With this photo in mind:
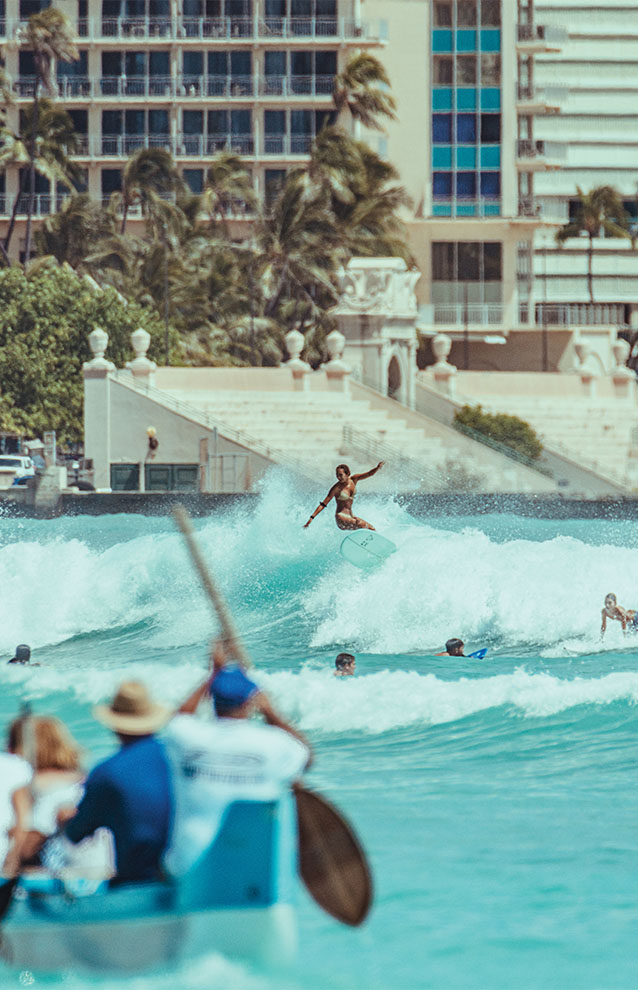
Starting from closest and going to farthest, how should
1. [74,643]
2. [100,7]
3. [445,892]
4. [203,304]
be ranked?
[445,892] < [74,643] < [203,304] < [100,7]

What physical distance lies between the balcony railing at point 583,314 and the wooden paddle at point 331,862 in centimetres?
7204

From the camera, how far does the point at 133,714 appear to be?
6.73 m

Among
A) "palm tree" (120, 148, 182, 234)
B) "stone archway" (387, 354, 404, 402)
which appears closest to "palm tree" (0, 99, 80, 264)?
"palm tree" (120, 148, 182, 234)

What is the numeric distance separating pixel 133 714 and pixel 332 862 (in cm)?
119

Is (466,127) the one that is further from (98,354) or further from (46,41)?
(98,354)

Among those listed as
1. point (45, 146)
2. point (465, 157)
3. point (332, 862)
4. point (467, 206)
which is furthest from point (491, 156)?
point (332, 862)

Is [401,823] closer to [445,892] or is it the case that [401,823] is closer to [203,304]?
[445,892]

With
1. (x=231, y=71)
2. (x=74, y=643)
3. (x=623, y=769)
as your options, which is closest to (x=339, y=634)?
(x=74, y=643)

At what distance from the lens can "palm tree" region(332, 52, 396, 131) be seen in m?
66.9

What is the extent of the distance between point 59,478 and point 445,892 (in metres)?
32.2

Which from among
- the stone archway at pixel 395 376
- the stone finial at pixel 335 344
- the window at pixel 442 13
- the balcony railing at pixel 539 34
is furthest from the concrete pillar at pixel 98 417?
the balcony railing at pixel 539 34

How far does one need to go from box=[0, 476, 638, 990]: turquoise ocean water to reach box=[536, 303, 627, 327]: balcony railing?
5192 cm

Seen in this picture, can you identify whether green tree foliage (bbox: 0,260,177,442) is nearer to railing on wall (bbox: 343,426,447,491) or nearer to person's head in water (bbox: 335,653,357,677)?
railing on wall (bbox: 343,426,447,491)

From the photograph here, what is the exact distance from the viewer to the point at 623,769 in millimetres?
11961
